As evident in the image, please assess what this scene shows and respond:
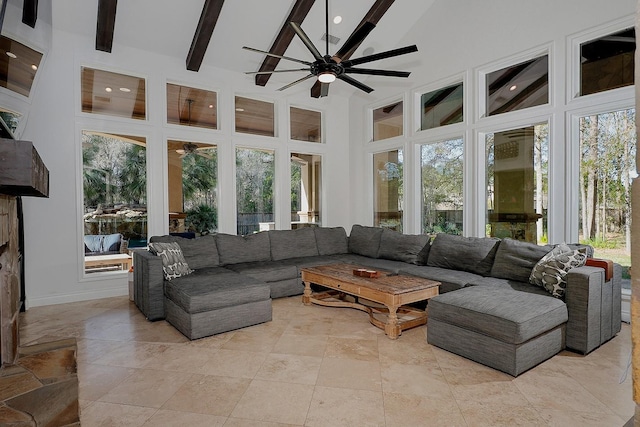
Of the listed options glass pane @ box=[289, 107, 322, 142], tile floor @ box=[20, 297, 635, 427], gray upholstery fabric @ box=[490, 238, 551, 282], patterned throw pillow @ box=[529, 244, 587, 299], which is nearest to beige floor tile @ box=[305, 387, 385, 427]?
tile floor @ box=[20, 297, 635, 427]

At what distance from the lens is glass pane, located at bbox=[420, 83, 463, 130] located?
5465 millimetres

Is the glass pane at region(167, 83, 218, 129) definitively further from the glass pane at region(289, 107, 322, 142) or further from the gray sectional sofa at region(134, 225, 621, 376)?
the gray sectional sofa at region(134, 225, 621, 376)

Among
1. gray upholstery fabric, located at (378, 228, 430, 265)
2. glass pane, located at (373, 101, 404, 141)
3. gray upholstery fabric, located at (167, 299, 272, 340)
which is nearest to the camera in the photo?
gray upholstery fabric, located at (167, 299, 272, 340)

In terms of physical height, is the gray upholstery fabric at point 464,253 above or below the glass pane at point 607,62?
below

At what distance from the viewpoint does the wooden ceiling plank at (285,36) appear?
490 cm

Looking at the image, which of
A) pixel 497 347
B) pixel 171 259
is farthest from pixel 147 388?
pixel 497 347

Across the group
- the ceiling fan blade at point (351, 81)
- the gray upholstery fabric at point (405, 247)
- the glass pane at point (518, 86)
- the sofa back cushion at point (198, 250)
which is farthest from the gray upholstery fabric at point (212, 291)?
the glass pane at point (518, 86)

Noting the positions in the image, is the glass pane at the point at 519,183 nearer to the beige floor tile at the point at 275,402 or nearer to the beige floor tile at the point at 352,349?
the beige floor tile at the point at 352,349

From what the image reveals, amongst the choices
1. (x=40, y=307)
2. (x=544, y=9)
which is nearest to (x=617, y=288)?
(x=544, y=9)

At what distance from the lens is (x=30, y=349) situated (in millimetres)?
2182

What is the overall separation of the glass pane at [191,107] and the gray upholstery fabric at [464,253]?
3938 millimetres

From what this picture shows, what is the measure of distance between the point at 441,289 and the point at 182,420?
2811 millimetres

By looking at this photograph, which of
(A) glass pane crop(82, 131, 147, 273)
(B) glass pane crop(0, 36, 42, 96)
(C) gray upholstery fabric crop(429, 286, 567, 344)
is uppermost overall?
(B) glass pane crop(0, 36, 42, 96)

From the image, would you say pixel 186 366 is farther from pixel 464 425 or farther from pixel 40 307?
pixel 40 307
